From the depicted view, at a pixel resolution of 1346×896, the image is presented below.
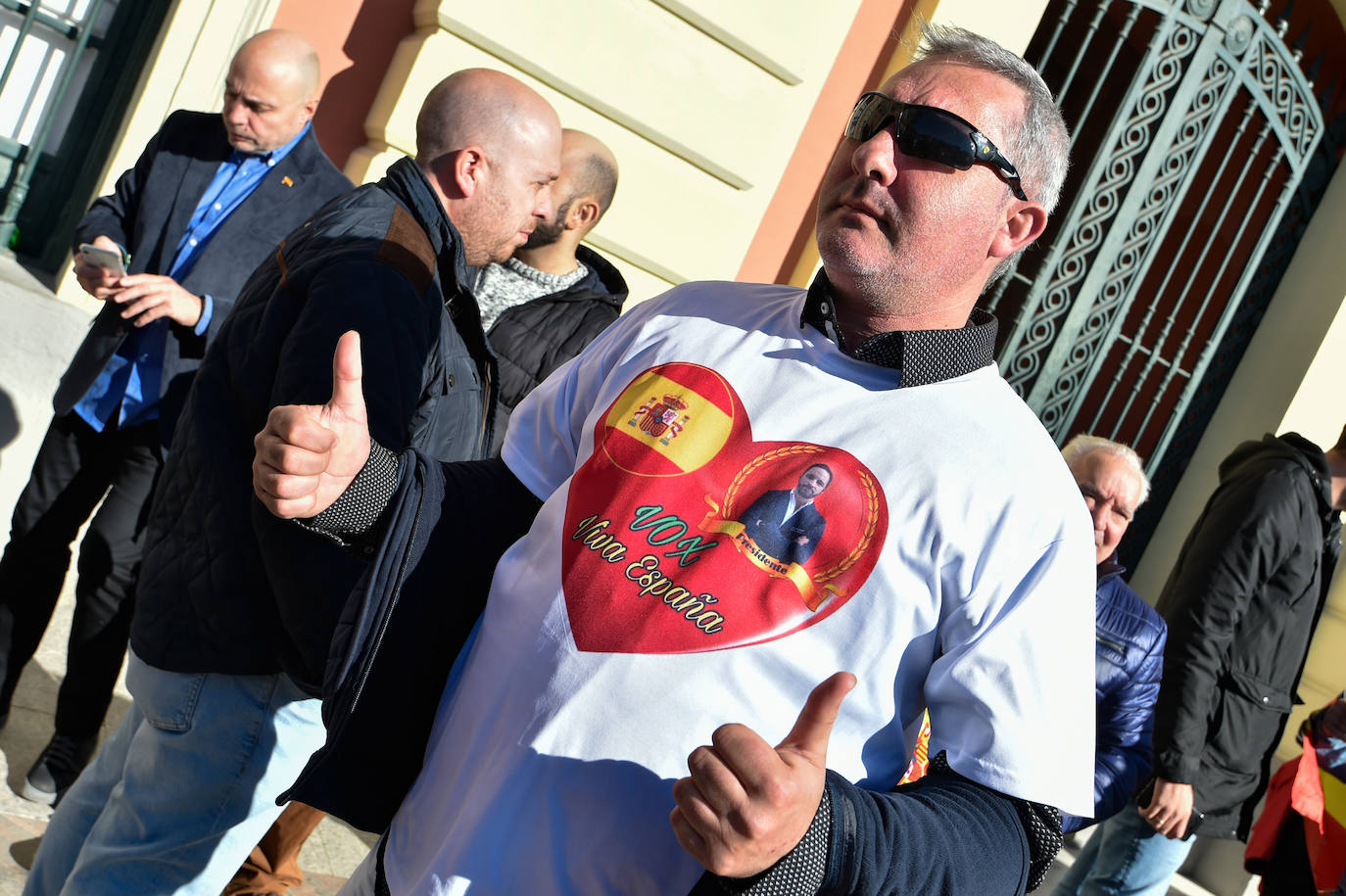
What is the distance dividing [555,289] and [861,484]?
2.42 meters

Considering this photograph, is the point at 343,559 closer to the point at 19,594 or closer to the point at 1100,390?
the point at 19,594

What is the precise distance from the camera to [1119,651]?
3.46 metres

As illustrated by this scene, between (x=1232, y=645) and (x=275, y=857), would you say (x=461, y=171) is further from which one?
(x=1232, y=645)

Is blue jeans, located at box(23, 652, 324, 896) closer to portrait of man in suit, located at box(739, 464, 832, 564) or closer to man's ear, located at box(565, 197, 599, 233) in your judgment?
portrait of man in suit, located at box(739, 464, 832, 564)

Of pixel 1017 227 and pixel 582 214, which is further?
pixel 582 214

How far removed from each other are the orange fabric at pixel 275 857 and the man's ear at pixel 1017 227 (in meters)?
2.26

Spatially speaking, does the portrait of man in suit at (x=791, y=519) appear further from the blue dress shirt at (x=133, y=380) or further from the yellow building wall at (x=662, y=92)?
the yellow building wall at (x=662, y=92)

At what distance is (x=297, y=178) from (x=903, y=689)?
278 centimetres

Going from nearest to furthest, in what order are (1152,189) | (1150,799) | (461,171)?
(461,171) < (1150,799) < (1152,189)

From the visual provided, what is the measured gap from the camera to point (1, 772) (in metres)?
3.38

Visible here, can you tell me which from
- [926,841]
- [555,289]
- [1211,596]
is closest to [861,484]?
[926,841]

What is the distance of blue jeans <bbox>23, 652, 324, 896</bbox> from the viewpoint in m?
2.16

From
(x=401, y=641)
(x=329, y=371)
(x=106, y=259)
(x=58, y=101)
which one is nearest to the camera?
(x=401, y=641)

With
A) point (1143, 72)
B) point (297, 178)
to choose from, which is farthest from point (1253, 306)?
point (297, 178)
